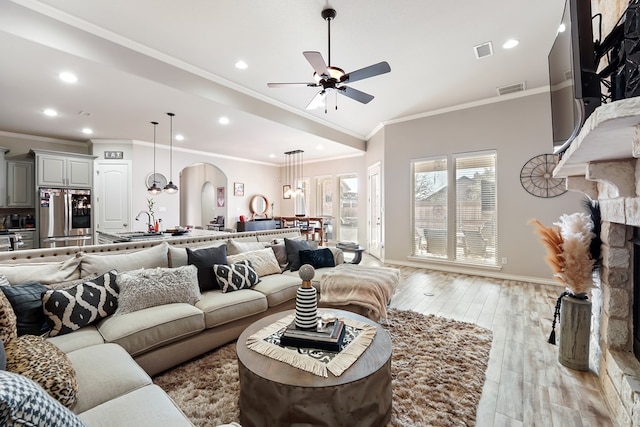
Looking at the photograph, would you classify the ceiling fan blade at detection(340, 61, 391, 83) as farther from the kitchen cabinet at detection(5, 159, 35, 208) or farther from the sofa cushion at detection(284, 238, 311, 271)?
the kitchen cabinet at detection(5, 159, 35, 208)

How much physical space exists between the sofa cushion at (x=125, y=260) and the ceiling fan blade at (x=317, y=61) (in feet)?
7.33

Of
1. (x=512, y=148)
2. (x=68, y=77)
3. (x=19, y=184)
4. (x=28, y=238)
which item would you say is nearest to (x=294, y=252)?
(x=68, y=77)

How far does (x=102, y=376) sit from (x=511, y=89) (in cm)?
596

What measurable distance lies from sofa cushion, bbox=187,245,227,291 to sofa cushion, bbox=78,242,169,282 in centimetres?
24

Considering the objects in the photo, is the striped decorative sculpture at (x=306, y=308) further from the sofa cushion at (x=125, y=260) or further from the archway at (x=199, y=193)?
the archway at (x=199, y=193)

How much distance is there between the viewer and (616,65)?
57.1 inches

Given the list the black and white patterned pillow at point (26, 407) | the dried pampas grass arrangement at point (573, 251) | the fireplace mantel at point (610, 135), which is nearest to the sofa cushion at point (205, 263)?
the black and white patterned pillow at point (26, 407)

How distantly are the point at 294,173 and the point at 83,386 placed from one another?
8.47m

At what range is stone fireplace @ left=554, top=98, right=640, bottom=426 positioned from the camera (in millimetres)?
1306

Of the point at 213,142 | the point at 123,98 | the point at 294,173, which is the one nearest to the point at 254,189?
the point at 294,173

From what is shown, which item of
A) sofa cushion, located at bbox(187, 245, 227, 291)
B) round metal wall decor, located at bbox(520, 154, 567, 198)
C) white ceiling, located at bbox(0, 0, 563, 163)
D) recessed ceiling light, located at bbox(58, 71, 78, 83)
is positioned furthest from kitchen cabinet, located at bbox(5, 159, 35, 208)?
round metal wall decor, located at bbox(520, 154, 567, 198)

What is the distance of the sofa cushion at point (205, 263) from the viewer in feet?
8.71

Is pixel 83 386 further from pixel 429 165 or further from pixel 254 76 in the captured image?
pixel 429 165

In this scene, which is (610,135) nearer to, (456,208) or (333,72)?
(333,72)
